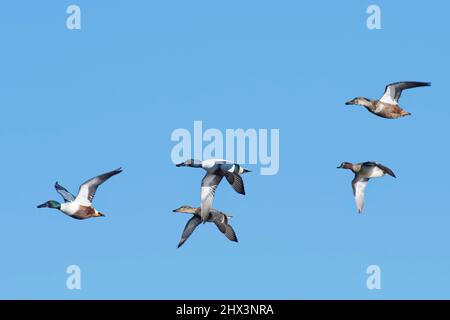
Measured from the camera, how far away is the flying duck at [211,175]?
3809 cm

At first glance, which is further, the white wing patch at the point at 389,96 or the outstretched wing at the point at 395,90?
the white wing patch at the point at 389,96

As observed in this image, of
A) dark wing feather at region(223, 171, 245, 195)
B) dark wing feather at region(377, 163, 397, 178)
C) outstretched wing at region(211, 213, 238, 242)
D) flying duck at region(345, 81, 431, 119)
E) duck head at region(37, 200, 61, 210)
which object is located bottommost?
outstretched wing at region(211, 213, 238, 242)

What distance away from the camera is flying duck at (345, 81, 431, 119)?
4003 centimetres

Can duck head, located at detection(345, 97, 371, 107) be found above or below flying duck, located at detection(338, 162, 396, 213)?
above

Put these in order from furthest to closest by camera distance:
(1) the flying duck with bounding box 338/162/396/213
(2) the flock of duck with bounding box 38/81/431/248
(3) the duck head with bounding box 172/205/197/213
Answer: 1. (3) the duck head with bounding box 172/205/197/213
2. (1) the flying duck with bounding box 338/162/396/213
3. (2) the flock of duck with bounding box 38/81/431/248

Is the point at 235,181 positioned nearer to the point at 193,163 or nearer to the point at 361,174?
the point at 193,163

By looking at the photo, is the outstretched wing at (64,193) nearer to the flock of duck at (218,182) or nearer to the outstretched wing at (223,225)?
the flock of duck at (218,182)

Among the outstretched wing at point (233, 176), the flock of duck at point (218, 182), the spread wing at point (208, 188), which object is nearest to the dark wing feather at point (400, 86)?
the flock of duck at point (218, 182)

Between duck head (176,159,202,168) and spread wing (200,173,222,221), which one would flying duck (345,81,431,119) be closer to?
spread wing (200,173,222,221)

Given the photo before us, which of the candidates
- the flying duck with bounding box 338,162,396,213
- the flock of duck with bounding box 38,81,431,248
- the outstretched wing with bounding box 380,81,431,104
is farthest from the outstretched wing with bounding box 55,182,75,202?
the outstretched wing with bounding box 380,81,431,104

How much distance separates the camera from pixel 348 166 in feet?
134

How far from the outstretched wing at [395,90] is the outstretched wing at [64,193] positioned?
447 inches

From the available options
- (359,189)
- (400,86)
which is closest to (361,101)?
(400,86)

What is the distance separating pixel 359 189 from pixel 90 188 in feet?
31.2
